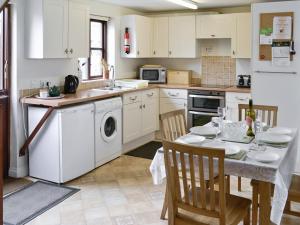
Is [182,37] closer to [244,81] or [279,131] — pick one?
[244,81]

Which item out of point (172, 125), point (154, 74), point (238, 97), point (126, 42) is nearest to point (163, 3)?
point (126, 42)

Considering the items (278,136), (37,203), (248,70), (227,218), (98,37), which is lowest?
(37,203)

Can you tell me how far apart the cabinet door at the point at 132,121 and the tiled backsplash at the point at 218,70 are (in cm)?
148

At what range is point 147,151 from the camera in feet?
17.9

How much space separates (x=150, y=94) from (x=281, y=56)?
2.16 m

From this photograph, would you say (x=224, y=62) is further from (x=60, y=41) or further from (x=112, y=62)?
(x=60, y=41)

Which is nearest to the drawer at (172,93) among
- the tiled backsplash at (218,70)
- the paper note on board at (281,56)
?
the tiled backsplash at (218,70)

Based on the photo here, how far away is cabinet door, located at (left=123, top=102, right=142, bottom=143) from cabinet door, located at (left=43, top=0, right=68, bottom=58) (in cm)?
130

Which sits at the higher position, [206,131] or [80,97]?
[80,97]

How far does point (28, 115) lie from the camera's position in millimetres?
4152

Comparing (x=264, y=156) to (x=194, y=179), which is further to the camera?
(x=264, y=156)

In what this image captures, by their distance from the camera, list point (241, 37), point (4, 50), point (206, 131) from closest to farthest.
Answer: point (206, 131)
point (4, 50)
point (241, 37)

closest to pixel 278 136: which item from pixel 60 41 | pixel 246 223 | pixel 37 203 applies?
pixel 246 223

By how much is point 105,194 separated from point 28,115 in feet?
4.31
